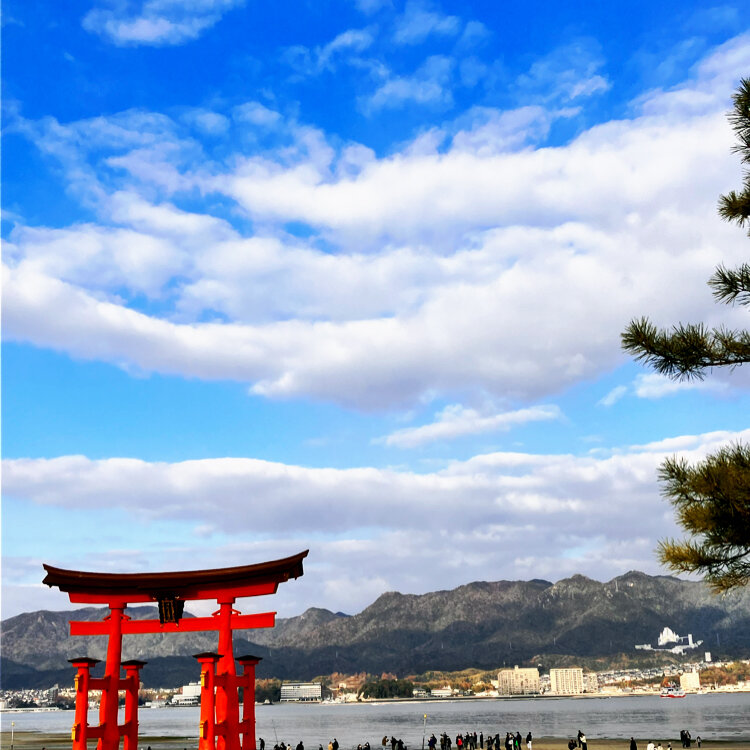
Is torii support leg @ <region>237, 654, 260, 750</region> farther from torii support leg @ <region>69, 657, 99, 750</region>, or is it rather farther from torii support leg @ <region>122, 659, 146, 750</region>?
torii support leg @ <region>69, 657, 99, 750</region>

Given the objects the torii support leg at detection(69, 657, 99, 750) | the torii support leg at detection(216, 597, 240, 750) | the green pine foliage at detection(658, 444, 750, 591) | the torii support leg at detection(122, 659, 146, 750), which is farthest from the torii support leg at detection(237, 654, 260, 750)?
the green pine foliage at detection(658, 444, 750, 591)

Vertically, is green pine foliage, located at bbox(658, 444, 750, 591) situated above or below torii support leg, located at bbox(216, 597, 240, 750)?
above

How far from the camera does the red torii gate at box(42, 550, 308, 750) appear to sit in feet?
68.4

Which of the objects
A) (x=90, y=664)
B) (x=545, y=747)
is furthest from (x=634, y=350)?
(x=545, y=747)

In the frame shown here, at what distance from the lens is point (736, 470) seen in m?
11.0

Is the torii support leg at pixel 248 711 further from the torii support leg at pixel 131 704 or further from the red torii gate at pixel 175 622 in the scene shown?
the torii support leg at pixel 131 704

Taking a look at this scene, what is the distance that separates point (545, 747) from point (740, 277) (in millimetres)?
48618

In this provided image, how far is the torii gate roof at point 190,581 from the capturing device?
2170cm

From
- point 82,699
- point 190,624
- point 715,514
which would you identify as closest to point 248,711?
point 190,624

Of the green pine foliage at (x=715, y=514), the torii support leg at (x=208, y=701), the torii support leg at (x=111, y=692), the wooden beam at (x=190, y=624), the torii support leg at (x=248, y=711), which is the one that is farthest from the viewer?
the wooden beam at (x=190, y=624)

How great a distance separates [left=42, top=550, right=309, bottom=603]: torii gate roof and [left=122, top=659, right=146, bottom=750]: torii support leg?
2.30m

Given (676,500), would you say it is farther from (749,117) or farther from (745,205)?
(749,117)

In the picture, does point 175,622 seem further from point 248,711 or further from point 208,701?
point 208,701

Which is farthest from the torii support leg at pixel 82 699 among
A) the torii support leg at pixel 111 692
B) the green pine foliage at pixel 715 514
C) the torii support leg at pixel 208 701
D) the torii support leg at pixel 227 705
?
the green pine foliage at pixel 715 514
